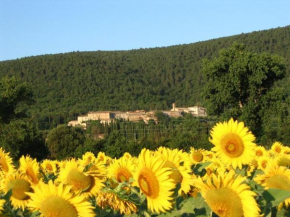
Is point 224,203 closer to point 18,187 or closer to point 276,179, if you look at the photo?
point 276,179

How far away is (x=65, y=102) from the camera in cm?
8456

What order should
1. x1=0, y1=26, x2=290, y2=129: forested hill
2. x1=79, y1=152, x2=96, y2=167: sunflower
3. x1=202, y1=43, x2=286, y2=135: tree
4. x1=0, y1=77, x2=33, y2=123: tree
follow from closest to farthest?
x1=79, y1=152, x2=96, y2=167: sunflower
x1=202, y1=43, x2=286, y2=135: tree
x1=0, y1=77, x2=33, y2=123: tree
x1=0, y1=26, x2=290, y2=129: forested hill

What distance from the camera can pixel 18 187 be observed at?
2.40 metres

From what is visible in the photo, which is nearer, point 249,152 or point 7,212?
point 7,212

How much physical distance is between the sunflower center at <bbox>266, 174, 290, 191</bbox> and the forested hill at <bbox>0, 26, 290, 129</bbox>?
7401cm

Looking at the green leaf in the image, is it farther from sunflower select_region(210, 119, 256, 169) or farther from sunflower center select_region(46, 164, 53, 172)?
sunflower center select_region(46, 164, 53, 172)

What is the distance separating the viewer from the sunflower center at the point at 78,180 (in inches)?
94.2

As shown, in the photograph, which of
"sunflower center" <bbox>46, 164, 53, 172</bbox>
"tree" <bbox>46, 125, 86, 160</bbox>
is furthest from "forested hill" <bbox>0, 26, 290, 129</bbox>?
"sunflower center" <bbox>46, 164, 53, 172</bbox>

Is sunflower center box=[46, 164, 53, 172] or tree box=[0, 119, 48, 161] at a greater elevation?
sunflower center box=[46, 164, 53, 172]

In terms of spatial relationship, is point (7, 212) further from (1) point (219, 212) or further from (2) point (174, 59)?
(2) point (174, 59)

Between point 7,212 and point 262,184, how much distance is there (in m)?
1.09

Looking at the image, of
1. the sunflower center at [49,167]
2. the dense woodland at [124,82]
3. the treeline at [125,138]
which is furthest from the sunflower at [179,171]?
the dense woodland at [124,82]

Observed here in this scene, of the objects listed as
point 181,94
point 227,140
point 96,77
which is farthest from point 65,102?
point 227,140

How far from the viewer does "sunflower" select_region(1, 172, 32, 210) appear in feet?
7.70
